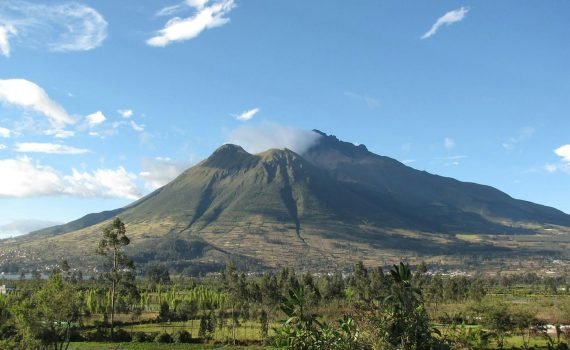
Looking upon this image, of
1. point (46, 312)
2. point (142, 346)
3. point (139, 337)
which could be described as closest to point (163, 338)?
point (139, 337)

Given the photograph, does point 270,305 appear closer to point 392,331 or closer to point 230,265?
point 230,265

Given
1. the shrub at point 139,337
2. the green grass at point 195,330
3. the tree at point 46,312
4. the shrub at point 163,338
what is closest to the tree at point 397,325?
the tree at point 46,312

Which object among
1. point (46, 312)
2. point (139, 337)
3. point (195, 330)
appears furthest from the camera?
point (195, 330)

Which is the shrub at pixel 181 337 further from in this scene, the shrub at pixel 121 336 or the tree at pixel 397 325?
the tree at pixel 397 325

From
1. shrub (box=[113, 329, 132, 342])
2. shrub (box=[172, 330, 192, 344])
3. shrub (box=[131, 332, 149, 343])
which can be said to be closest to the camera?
shrub (box=[131, 332, 149, 343])

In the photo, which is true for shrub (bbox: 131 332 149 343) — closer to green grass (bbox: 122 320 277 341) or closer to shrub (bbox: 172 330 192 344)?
green grass (bbox: 122 320 277 341)

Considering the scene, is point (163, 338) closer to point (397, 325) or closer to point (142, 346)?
point (142, 346)

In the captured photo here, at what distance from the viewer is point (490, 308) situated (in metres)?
84.8

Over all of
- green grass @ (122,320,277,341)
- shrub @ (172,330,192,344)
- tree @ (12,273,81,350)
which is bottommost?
green grass @ (122,320,277,341)

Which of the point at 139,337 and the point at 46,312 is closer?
the point at 46,312

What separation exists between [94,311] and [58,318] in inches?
2449

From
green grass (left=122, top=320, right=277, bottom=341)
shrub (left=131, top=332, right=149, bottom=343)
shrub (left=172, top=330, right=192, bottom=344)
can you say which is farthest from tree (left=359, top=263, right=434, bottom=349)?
green grass (left=122, top=320, right=277, bottom=341)

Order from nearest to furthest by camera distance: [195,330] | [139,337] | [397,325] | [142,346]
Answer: [397,325] → [142,346] → [139,337] → [195,330]

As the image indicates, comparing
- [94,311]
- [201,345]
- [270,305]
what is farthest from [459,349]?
[94,311]
